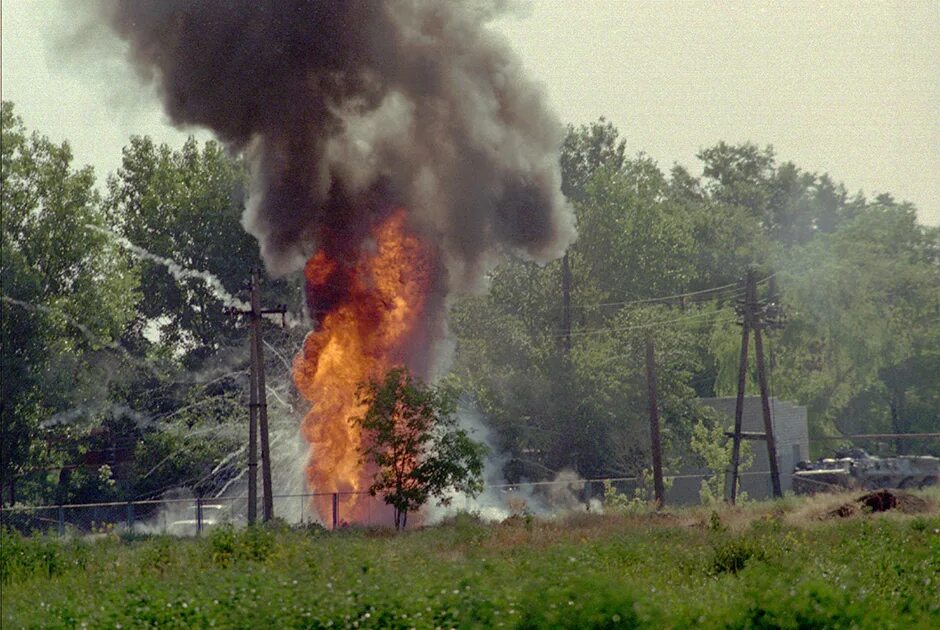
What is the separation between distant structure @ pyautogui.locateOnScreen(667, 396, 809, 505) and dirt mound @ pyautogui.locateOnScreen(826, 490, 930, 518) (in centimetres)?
2120

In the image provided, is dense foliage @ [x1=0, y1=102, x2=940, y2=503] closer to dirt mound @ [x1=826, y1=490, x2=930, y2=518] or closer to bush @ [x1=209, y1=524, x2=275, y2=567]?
dirt mound @ [x1=826, y1=490, x2=930, y2=518]

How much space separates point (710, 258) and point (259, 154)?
210 ft

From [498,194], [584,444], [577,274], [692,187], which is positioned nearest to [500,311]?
[577,274]

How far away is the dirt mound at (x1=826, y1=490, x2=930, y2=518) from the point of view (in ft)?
140

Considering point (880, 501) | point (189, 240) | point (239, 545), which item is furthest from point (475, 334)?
point (239, 545)

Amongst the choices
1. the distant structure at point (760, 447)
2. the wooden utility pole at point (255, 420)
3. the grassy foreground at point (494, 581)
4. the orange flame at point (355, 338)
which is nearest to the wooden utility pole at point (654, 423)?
the orange flame at point (355, 338)

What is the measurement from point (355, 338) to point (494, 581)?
25818 millimetres

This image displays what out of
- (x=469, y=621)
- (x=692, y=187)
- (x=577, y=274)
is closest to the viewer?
(x=469, y=621)

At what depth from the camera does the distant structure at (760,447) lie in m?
68.4

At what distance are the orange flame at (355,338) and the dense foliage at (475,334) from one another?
372 inches

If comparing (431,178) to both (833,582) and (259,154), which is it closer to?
(259,154)

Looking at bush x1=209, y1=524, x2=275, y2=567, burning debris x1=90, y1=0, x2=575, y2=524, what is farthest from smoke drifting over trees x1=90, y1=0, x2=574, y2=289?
bush x1=209, y1=524, x2=275, y2=567

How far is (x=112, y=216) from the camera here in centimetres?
7481

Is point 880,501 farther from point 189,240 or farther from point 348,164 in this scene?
point 189,240
